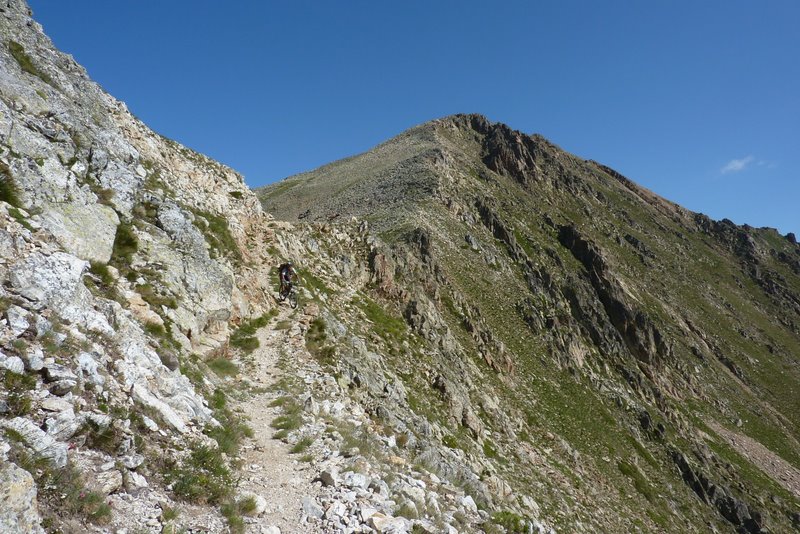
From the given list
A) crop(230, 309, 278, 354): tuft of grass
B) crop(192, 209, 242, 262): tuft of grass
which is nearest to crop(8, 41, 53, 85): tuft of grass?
crop(192, 209, 242, 262): tuft of grass

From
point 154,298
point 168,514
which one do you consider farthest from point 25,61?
point 168,514

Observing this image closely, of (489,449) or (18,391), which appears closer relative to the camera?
(18,391)

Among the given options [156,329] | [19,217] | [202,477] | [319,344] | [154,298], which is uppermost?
[19,217]

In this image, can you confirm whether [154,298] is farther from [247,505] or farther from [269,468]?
[247,505]

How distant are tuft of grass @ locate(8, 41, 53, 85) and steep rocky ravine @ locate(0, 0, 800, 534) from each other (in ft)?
0.36

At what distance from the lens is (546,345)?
171 feet

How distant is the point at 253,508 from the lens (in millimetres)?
A: 8023

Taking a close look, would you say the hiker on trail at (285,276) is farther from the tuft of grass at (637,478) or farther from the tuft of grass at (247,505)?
the tuft of grass at (637,478)

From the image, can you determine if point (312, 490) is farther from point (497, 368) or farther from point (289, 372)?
point (497, 368)

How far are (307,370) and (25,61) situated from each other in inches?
705

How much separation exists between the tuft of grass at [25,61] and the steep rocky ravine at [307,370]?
0.36 ft

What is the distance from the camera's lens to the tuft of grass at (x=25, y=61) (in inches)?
660

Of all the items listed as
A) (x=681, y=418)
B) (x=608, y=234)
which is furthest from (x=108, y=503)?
(x=608, y=234)

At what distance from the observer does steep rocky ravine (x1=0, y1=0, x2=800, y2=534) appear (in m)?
7.24
